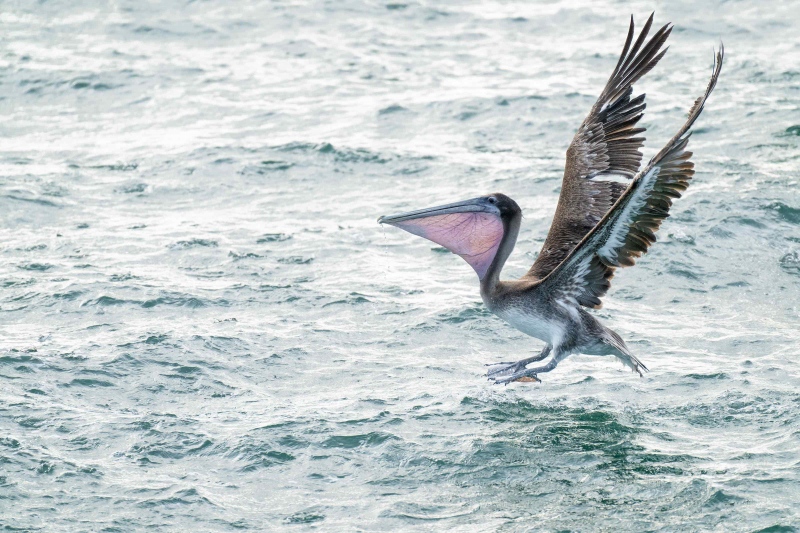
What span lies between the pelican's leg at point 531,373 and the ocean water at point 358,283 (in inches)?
9.0

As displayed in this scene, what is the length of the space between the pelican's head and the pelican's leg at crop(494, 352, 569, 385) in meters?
0.89

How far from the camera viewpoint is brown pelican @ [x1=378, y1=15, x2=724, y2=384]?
7.45 m

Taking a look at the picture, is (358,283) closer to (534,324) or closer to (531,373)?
(534,324)

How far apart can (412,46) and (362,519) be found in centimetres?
1177

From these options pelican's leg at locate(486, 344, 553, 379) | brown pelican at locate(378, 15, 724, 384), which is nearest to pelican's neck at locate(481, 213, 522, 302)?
brown pelican at locate(378, 15, 724, 384)

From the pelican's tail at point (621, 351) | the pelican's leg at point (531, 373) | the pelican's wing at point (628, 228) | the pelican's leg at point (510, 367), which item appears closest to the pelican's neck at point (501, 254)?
the pelican's wing at point (628, 228)

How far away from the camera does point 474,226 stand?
27.9 ft

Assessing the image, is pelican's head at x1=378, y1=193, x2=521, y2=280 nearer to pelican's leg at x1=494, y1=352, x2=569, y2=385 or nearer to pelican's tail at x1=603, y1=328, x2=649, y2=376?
pelican's leg at x1=494, y1=352, x2=569, y2=385

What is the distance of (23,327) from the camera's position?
360 inches

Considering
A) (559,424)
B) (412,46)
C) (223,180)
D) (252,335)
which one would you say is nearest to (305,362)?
(252,335)

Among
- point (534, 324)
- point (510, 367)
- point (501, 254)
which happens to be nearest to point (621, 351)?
point (534, 324)

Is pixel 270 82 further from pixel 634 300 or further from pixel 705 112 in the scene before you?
pixel 634 300

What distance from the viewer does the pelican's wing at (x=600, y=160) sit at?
885cm

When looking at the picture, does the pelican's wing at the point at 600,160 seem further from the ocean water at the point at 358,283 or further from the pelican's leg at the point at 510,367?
the ocean water at the point at 358,283
